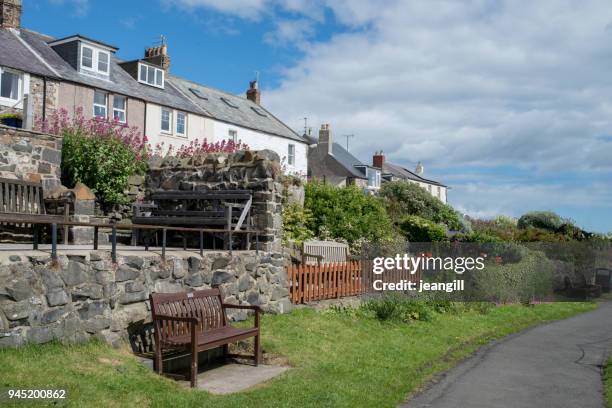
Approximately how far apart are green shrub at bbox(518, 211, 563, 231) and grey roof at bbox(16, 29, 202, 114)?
24781 mm

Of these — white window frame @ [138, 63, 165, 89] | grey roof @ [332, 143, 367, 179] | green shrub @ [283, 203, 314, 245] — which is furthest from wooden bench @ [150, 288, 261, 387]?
grey roof @ [332, 143, 367, 179]

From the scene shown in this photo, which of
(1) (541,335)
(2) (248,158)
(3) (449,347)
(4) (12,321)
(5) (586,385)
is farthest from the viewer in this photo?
(1) (541,335)

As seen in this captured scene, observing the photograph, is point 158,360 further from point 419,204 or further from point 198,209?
point 419,204

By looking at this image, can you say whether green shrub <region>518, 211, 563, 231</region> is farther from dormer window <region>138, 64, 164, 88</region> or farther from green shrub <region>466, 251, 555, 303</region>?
dormer window <region>138, 64, 164, 88</region>

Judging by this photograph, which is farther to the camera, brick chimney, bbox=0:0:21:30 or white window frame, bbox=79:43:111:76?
white window frame, bbox=79:43:111:76

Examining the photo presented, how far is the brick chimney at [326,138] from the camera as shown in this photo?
47844 millimetres

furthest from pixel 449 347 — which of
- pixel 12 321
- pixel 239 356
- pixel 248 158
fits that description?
pixel 12 321

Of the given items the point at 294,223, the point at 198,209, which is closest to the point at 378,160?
the point at 294,223

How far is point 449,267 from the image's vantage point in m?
19.8

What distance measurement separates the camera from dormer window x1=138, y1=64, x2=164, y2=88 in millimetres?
30844

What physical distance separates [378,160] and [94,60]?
1291 inches

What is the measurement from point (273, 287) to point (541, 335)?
665cm

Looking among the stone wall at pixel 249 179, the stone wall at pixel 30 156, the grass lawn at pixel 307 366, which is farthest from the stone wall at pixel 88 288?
the stone wall at pixel 30 156

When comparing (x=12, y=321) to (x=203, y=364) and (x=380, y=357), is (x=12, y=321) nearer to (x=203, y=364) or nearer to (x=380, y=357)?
(x=203, y=364)
